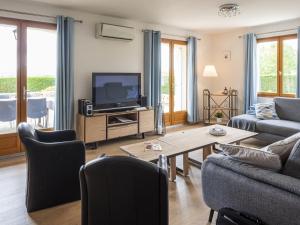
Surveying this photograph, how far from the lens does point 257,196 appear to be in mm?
1626

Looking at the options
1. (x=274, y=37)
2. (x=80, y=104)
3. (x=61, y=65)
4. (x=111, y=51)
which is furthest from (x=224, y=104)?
(x=61, y=65)

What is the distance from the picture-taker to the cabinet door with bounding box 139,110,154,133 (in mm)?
5072

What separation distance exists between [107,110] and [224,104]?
134 inches

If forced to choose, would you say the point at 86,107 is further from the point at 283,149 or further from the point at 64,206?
the point at 283,149

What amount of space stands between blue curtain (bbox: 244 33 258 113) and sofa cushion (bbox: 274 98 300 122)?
1006 mm

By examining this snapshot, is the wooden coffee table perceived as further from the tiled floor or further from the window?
the window

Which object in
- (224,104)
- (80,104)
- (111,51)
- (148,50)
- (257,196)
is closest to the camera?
(257,196)

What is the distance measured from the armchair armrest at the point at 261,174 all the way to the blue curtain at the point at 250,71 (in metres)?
4.30

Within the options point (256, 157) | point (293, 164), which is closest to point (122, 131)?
point (256, 157)

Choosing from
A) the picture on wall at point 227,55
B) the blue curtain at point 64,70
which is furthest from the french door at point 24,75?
the picture on wall at point 227,55

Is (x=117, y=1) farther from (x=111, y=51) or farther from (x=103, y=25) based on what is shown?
(x=111, y=51)

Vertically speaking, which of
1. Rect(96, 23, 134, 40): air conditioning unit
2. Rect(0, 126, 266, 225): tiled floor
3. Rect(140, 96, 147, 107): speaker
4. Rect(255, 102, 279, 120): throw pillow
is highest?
Rect(96, 23, 134, 40): air conditioning unit

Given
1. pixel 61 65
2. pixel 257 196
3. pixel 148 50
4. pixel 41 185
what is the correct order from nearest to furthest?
pixel 257 196
pixel 41 185
pixel 61 65
pixel 148 50

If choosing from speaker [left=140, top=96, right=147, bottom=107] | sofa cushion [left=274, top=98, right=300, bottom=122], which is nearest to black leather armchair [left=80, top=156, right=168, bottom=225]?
speaker [left=140, top=96, right=147, bottom=107]
